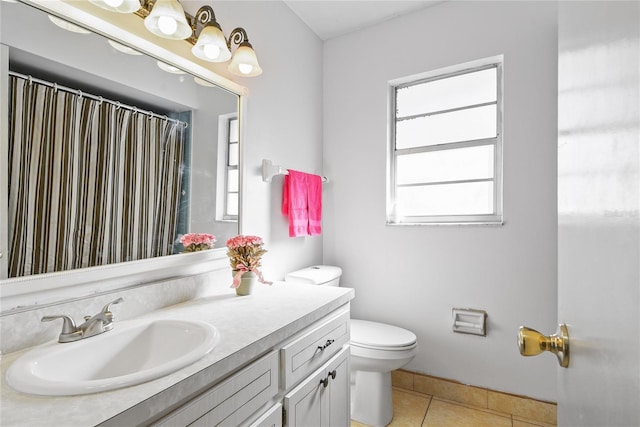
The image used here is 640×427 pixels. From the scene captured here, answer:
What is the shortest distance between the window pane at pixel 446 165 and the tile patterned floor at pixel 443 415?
1409mm

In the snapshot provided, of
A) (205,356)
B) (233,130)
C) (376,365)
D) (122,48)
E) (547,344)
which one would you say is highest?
(122,48)

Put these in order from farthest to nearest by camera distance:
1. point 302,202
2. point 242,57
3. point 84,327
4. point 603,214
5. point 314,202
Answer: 1. point 314,202
2. point 302,202
3. point 242,57
4. point 84,327
5. point 603,214

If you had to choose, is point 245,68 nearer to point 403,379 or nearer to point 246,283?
point 246,283

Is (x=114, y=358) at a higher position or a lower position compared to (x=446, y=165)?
lower

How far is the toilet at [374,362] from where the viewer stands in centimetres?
170

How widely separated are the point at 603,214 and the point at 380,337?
5.52ft

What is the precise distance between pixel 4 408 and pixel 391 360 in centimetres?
151

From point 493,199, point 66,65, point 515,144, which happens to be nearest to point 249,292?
point 66,65

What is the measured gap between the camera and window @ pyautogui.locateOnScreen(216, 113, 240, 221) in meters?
1.57

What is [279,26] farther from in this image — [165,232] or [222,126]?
[165,232]

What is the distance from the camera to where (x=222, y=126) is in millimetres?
1573

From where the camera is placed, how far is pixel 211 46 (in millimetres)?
1415

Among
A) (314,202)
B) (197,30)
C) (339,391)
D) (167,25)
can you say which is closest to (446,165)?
(314,202)

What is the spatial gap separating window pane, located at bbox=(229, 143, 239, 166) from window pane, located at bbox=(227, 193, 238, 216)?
6.3 inches
